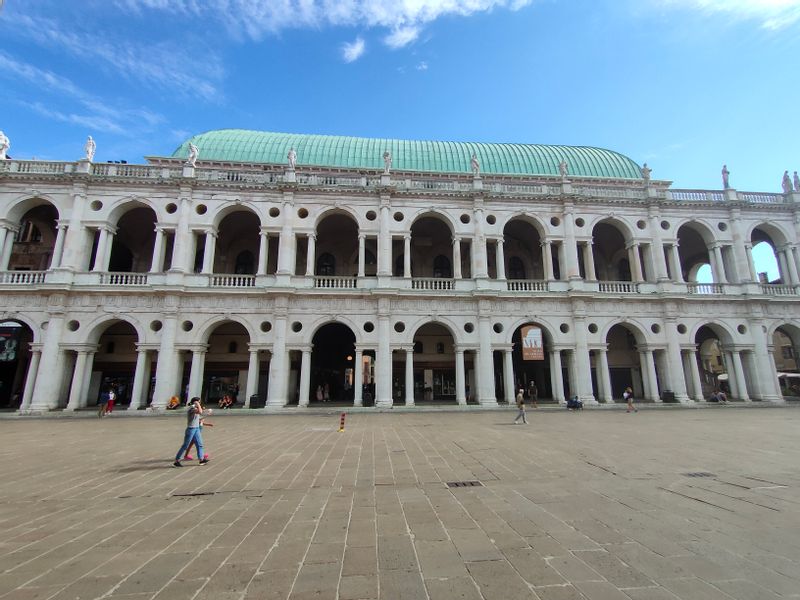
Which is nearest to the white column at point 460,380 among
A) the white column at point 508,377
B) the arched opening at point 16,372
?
the white column at point 508,377

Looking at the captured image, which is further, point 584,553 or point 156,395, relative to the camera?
point 156,395

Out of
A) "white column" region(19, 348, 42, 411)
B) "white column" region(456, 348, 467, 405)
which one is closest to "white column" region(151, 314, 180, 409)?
"white column" region(19, 348, 42, 411)

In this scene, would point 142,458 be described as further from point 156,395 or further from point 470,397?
point 470,397

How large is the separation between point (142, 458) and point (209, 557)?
7.56 meters

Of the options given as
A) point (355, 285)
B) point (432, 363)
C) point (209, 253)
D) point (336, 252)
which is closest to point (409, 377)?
point (432, 363)

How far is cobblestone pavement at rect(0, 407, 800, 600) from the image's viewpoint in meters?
3.65

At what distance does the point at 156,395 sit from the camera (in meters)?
22.8

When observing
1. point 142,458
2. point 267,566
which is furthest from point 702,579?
point 142,458

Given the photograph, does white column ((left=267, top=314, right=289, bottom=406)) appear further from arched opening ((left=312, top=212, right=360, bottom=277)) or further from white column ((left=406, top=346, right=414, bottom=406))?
white column ((left=406, top=346, right=414, bottom=406))

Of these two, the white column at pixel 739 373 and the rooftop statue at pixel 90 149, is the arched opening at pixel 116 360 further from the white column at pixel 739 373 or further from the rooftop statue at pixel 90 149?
the white column at pixel 739 373

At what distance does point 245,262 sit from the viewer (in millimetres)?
30406

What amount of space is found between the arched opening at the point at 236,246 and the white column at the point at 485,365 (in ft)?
60.5

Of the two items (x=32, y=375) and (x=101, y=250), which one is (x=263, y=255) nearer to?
(x=101, y=250)

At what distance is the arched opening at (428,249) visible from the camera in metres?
30.9
